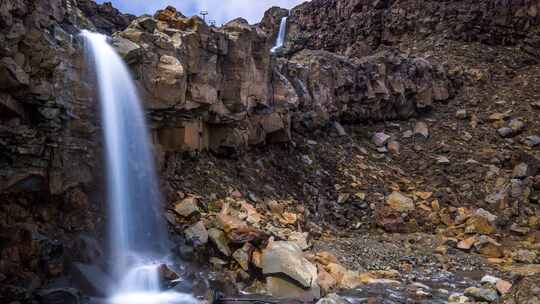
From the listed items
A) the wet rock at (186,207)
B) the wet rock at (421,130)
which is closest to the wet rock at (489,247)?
the wet rock at (421,130)

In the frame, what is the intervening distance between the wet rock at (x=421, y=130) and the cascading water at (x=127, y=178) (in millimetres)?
13521

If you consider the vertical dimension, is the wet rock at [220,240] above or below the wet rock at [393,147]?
below

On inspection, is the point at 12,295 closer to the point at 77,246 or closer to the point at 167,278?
the point at 77,246

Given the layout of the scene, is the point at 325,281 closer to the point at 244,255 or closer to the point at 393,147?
the point at 244,255

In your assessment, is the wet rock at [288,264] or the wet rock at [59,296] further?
the wet rock at [288,264]

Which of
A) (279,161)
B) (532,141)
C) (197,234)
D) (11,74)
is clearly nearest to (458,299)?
(197,234)

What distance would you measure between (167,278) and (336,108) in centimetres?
1210

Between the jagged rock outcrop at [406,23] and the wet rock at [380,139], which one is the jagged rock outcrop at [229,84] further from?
the jagged rock outcrop at [406,23]

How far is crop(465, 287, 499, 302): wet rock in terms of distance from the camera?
8914 mm

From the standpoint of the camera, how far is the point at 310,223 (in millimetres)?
12711

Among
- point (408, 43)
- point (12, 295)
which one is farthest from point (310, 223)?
point (408, 43)

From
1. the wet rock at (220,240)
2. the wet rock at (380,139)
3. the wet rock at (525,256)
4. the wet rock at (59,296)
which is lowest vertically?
the wet rock at (525,256)

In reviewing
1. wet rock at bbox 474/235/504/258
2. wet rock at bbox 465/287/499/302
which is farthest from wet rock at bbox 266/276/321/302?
wet rock at bbox 474/235/504/258

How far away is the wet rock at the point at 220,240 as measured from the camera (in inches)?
372
